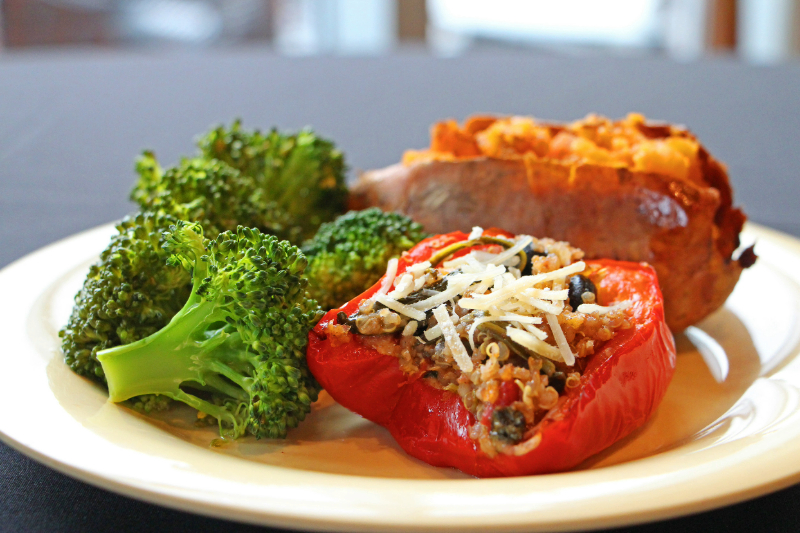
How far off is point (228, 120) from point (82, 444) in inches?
160

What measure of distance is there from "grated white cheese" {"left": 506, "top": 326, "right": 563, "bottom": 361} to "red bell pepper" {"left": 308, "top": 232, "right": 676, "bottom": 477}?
0.10 meters

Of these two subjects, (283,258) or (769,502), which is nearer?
(769,502)

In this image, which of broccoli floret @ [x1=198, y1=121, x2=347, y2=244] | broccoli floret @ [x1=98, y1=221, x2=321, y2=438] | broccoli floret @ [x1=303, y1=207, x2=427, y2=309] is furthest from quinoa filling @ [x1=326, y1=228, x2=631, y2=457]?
broccoli floret @ [x1=198, y1=121, x2=347, y2=244]

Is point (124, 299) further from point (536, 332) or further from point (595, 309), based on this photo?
point (595, 309)

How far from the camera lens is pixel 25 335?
2131 millimetres

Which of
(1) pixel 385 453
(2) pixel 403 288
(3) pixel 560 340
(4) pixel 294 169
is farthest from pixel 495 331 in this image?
(4) pixel 294 169

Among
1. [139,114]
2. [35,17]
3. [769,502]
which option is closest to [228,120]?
[139,114]

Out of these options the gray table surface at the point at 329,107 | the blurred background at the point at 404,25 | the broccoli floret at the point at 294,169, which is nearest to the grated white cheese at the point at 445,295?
the broccoli floret at the point at 294,169

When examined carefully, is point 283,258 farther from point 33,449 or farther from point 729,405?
point 729,405

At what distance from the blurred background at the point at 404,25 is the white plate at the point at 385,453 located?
9095 millimetres

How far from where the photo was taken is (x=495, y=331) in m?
1.73

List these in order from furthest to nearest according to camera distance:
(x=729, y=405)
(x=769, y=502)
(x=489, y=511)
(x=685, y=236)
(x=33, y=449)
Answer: (x=685, y=236)
(x=729, y=405)
(x=769, y=502)
(x=33, y=449)
(x=489, y=511)

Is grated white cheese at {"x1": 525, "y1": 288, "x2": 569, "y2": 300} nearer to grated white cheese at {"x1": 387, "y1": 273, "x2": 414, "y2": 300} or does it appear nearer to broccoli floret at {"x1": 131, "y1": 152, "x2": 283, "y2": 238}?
grated white cheese at {"x1": 387, "y1": 273, "x2": 414, "y2": 300}

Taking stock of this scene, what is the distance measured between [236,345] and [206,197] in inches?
31.1
